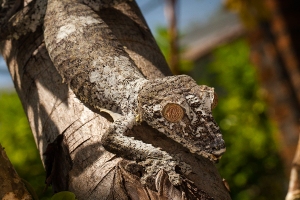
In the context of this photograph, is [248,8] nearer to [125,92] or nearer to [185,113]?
[125,92]

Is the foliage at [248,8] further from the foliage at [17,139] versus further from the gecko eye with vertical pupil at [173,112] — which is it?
the gecko eye with vertical pupil at [173,112]

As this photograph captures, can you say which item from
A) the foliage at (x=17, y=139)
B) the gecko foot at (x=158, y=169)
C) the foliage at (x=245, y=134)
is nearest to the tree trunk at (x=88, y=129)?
the gecko foot at (x=158, y=169)

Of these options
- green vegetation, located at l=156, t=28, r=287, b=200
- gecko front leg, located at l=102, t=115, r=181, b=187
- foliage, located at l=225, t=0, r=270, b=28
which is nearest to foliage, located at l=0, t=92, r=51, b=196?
green vegetation, located at l=156, t=28, r=287, b=200

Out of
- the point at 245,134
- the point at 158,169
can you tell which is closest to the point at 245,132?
the point at 245,134

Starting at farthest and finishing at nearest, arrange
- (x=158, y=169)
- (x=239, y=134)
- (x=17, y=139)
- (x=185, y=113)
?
(x=239, y=134) < (x=17, y=139) < (x=185, y=113) < (x=158, y=169)

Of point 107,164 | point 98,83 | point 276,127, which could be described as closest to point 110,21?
point 98,83

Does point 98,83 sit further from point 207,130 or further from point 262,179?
point 262,179
